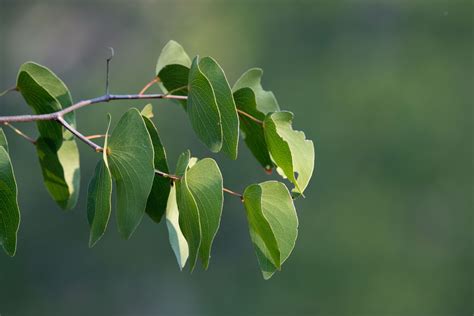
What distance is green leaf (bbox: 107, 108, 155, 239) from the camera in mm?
643

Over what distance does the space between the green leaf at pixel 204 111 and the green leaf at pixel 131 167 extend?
0.20 ft

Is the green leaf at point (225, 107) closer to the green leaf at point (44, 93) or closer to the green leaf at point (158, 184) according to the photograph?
the green leaf at point (158, 184)

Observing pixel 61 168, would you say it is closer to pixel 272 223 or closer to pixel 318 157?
pixel 272 223

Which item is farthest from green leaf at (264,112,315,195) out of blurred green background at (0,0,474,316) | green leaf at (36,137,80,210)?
blurred green background at (0,0,474,316)

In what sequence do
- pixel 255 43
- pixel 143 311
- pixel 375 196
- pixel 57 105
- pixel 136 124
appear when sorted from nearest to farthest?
pixel 136 124, pixel 57 105, pixel 143 311, pixel 375 196, pixel 255 43

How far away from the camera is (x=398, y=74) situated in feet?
21.2

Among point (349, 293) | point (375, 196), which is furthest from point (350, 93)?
point (349, 293)

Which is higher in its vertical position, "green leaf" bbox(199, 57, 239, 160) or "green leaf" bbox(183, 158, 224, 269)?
"green leaf" bbox(199, 57, 239, 160)

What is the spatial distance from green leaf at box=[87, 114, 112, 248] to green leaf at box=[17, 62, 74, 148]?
0.48 ft

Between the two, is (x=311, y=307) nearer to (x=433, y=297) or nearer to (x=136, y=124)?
(x=433, y=297)

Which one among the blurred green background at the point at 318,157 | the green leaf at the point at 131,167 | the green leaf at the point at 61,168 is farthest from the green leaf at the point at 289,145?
the blurred green background at the point at 318,157

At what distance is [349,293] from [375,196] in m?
0.77

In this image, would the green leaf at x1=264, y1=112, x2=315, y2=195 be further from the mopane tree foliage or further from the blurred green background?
the blurred green background

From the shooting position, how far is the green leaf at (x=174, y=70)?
835mm
